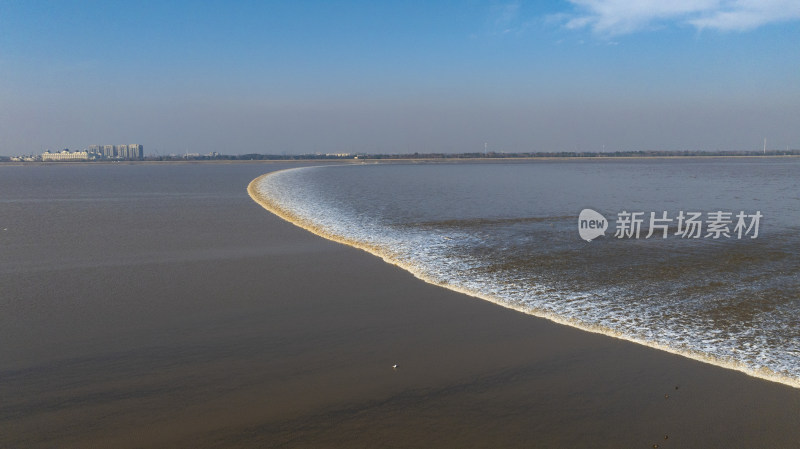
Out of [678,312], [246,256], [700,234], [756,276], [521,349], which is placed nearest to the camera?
[521,349]

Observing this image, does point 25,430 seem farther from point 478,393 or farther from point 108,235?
point 108,235

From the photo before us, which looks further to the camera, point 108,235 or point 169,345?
point 108,235

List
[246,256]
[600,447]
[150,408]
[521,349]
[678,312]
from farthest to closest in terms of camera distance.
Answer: [246,256] < [678,312] < [521,349] < [150,408] < [600,447]

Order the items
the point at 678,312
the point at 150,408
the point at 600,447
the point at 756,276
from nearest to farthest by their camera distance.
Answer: the point at 600,447, the point at 150,408, the point at 678,312, the point at 756,276

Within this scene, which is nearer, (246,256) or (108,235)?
(246,256)

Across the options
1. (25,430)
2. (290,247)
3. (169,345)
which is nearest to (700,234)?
(290,247)

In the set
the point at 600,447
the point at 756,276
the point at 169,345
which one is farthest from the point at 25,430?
the point at 756,276

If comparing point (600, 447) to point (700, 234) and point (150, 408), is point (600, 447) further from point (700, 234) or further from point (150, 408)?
point (700, 234)

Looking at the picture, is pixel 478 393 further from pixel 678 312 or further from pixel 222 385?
pixel 678 312

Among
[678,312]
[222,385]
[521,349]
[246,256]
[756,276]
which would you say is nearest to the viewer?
[222,385]
